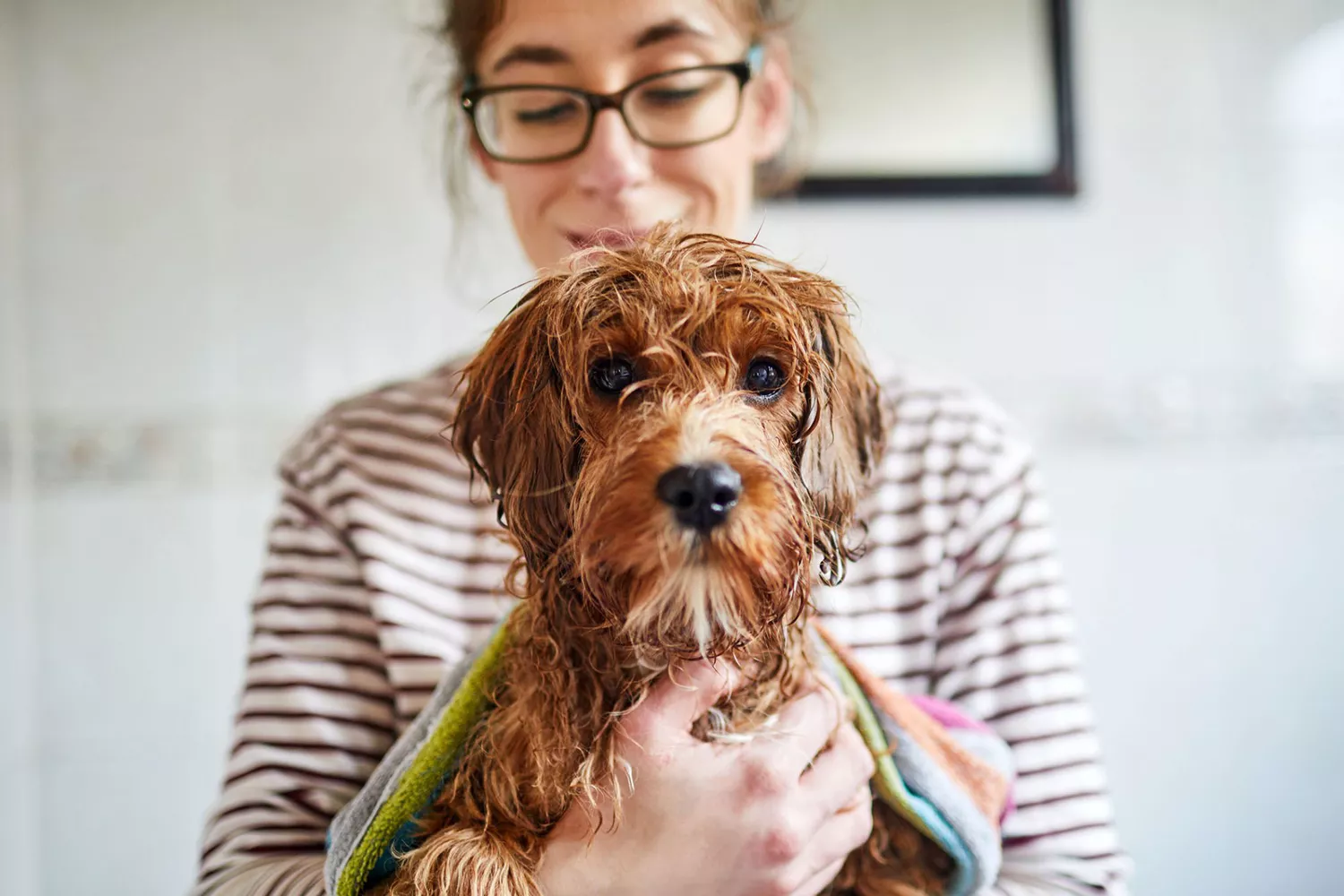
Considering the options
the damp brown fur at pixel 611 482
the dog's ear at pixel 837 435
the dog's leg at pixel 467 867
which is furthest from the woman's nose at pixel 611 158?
the dog's leg at pixel 467 867

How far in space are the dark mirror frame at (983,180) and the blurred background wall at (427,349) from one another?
5 centimetres

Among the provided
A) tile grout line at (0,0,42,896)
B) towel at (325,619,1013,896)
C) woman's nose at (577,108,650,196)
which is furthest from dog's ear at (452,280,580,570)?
tile grout line at (0,0,42,896)

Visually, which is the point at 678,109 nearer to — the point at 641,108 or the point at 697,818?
the point at 641,108

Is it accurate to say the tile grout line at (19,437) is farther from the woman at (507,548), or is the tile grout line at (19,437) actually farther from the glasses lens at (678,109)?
the glasses lens at (678,109)

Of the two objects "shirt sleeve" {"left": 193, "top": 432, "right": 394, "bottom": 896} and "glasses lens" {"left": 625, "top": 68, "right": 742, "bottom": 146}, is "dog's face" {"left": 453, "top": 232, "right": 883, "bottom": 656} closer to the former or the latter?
"glasses lens" {"left": 625, "top": 68, "right": 742, "bottom": 146}

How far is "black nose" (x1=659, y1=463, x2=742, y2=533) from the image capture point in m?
0.88

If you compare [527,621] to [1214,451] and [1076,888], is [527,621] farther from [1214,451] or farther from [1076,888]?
[1214,451]

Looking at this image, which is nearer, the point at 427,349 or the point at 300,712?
the point at 300,712

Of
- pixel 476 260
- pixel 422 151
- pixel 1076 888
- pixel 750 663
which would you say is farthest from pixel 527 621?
pixel 422 151

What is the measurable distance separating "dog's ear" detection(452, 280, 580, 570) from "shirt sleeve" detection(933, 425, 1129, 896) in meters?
→ 0.78

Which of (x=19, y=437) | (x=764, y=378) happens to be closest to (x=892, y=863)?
(x=764, y=378)

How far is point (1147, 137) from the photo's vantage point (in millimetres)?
2754

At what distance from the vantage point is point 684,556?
90 centimetres

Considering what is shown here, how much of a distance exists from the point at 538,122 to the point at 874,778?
1132 millimetres
